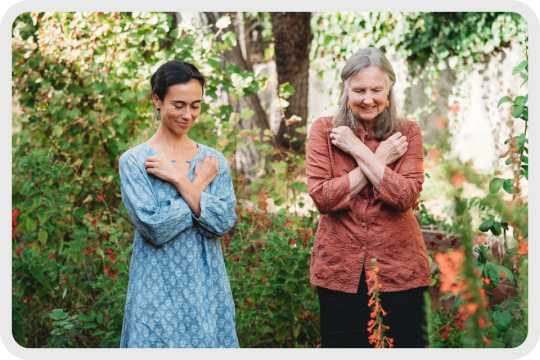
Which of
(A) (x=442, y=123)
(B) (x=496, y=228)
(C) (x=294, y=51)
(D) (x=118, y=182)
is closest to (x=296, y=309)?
(B) (x=496, y=228)

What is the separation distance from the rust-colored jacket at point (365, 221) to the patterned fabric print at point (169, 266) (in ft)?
1.34

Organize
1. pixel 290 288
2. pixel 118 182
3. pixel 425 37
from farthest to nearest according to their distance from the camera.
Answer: pixel 425 37
pixel 118 182
pixel 290 288

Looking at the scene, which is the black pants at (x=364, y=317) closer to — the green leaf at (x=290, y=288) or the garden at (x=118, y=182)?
the garden at (x=118, y=182)

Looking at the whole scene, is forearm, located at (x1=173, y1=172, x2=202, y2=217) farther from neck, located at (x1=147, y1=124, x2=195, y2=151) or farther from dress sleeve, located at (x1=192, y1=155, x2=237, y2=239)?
neck, located at (x1=147, y1=124, x2=195, y2=151)

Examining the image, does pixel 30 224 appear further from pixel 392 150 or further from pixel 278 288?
pixel 392 150

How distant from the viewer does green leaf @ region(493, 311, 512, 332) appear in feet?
5.51

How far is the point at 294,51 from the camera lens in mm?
4930

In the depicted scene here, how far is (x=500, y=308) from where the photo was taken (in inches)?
73.7

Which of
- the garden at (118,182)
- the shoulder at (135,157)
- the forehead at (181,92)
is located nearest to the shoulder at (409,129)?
the garden at (118,182)

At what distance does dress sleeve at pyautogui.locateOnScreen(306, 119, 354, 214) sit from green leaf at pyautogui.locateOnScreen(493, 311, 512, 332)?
0.66 m

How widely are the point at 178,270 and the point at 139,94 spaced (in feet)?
6.42

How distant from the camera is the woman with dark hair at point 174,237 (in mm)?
2010

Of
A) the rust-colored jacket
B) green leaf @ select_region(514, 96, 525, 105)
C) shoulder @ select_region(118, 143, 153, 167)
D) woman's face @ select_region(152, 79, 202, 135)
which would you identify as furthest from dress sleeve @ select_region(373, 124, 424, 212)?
shoulder @ select_region(118, 143, 153, 167)

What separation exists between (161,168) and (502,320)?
53.2 inches
